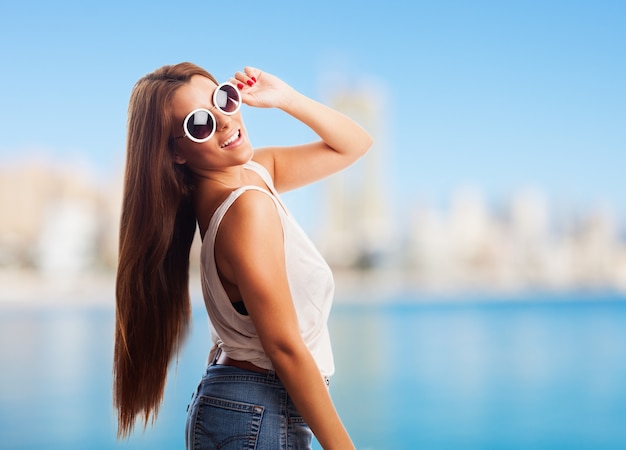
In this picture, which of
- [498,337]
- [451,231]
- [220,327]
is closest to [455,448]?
[220,327]

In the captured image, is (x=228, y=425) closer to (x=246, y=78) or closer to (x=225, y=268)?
(x=225, y=268)

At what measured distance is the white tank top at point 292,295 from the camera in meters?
1.18

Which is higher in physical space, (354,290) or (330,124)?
(354,290)

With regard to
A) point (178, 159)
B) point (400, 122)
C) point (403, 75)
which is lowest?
point (178, 159)

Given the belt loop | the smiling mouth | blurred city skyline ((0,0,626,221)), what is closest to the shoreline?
blurred city skyline ((0,0,626,221))

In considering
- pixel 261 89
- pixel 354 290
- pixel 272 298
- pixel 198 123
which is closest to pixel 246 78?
pixel 261 89

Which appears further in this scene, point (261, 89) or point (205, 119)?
point (261, 89)

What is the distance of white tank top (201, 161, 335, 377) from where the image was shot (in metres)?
1.18

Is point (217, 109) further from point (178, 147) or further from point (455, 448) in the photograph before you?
point (455, 448)

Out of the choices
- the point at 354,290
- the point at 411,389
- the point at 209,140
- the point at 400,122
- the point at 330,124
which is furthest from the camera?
the point at 400,122

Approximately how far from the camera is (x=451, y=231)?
37.6 m

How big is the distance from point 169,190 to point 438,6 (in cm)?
3971

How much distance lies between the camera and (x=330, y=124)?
1.41 meters

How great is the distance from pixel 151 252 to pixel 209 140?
20cm
